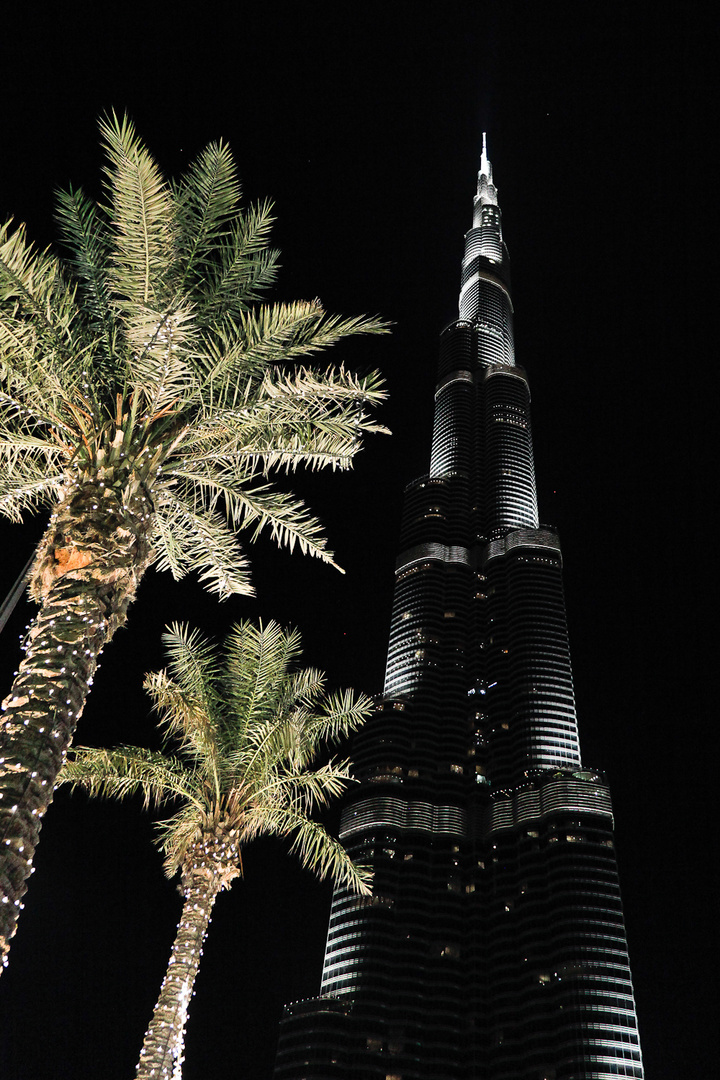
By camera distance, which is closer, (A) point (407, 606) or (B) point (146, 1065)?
(B) point (146, 1065)

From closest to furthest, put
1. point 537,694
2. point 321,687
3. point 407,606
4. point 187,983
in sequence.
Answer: point 187,983 < point 321,687 < point 537,694 < point 407,606

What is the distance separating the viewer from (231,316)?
44.1ft

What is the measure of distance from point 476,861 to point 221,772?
365 ft

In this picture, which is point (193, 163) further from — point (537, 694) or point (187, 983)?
point (537, 694)

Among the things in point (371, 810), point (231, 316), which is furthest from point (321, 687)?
point (371, 810)

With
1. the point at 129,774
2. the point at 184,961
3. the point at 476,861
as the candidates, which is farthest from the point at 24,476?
the point at 476,861

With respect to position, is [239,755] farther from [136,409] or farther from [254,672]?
[136,409]

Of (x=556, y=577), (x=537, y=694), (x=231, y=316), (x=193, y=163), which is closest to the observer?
(x=193, y=163)

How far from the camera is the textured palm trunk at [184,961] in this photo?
15250mm

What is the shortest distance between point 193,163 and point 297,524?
575 cm

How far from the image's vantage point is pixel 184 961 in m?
16.3

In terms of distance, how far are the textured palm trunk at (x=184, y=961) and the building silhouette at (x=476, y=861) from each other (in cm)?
8729

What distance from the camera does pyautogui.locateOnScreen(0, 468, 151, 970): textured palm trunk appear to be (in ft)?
27.0

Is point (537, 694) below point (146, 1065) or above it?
above
